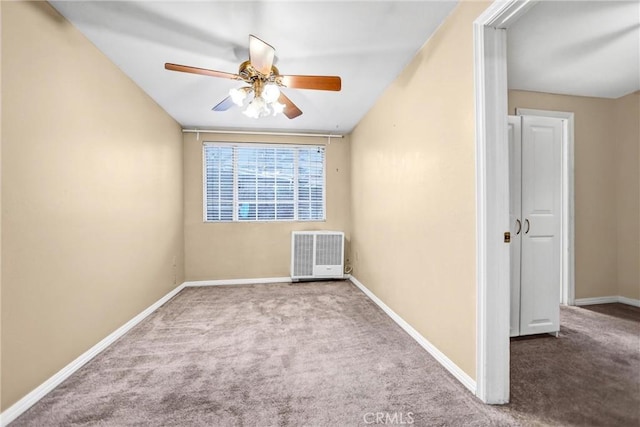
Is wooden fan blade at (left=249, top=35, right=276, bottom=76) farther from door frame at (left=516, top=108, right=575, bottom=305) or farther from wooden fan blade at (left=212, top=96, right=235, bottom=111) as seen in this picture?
door frame at (left=516, top=108, right=575, bottom=305)

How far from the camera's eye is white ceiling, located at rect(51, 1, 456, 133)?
1.72 m

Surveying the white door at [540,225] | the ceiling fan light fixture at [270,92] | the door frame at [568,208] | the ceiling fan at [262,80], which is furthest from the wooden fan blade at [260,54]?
the door frame at [568,208]

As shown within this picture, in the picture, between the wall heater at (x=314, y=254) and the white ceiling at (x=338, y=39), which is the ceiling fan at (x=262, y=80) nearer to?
the white ceiling at (x=338, y=39)

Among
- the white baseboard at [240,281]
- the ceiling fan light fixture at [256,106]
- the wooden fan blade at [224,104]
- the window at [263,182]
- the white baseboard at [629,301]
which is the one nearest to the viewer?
the ceiling fan light fixture at [256,106]

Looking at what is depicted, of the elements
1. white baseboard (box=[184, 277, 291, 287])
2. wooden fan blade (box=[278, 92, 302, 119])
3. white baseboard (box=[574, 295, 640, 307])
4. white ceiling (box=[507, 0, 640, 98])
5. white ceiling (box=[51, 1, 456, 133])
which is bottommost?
white baseboard (box=[184, 277, 291, 287])

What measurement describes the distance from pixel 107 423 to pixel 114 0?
2422 mm

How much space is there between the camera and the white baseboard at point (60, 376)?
4.63 ft

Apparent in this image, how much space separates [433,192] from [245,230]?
3114 millimetres

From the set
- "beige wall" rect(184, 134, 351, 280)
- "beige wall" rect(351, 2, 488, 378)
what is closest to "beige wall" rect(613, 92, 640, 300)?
"beige wall" rect(351, 2, 488, 378)

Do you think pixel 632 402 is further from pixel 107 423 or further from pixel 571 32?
pixel 107 423

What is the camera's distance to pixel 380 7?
5.61 ft

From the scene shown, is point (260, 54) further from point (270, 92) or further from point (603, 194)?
point (603, 194)

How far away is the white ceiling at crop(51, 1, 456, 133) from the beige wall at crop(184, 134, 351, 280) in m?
1.49

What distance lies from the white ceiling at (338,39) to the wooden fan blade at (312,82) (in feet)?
1.09
